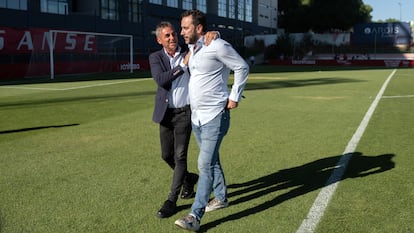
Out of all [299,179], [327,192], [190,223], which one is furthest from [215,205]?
[299,179]

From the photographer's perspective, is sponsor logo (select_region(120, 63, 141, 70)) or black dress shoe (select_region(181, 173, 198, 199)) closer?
black dress shoe (select_region(181, 173, 198, 199))

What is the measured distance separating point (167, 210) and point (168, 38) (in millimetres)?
1625

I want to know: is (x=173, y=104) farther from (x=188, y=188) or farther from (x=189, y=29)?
(x=188, y=188)

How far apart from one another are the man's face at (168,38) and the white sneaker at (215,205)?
1.55 meters

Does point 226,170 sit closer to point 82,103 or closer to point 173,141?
point 173,141

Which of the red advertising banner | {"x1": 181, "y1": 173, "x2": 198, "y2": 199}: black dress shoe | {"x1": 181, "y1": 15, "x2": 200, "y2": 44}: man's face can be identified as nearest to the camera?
{"x1": 181, "y1": 15, "x2": 200, "y2": 44}: man's face

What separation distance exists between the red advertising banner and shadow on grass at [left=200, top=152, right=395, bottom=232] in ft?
80.0

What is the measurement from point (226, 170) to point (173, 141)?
1593 mm

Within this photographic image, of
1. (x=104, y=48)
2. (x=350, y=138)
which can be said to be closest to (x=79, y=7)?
(x=104, y=48)

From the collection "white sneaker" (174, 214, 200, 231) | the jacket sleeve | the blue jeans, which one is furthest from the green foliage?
→ the jacket sleeve

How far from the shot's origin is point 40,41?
1155 inches

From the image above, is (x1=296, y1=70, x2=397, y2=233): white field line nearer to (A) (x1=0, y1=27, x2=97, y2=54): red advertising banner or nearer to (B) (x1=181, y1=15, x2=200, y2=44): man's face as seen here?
(B) (x1=181, y1=15, x2=200, y2=44): man's face

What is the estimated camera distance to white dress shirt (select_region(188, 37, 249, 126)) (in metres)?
3.84

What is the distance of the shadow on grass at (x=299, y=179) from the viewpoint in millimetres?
4770
